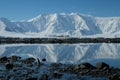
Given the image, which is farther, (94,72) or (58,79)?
(94,72)

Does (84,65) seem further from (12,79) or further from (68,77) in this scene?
(12,79)

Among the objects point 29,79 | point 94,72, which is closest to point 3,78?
point 29,79

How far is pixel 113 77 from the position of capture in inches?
986

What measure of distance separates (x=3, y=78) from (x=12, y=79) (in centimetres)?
77

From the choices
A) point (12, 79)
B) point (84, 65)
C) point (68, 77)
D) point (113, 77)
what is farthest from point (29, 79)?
point (84, 65)

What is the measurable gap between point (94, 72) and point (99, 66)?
10.3 feet

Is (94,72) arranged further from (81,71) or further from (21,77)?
(21,77)

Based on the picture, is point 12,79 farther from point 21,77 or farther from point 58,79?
point 58,79

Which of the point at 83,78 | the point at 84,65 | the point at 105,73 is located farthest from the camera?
the point at 84,65

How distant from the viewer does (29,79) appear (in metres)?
23.8

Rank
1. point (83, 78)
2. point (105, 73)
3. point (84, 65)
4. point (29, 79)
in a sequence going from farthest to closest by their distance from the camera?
1. point (84, 65)
2. point (105, 73)
3. point (83, 78)
4. point (29, 79)

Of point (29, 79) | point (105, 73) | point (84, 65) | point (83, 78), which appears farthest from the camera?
point (84, 65)

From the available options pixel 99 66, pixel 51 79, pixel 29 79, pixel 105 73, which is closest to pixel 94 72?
pixel 105 73

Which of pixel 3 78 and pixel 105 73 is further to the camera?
pixel 105 73
